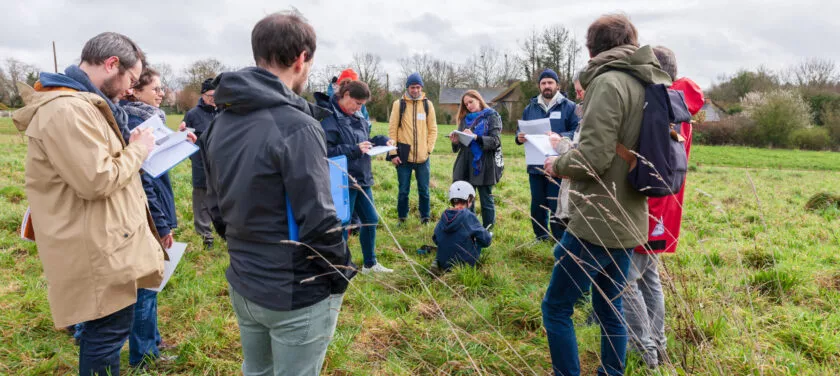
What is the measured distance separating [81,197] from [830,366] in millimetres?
4124

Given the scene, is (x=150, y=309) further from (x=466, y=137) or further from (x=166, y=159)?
(x=466, y=137)

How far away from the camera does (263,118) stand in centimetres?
166

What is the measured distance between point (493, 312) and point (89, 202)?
2.80m

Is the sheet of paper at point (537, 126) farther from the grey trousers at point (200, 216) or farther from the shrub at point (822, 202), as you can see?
the shrub at point (822, 202)

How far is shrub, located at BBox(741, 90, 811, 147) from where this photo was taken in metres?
30.0

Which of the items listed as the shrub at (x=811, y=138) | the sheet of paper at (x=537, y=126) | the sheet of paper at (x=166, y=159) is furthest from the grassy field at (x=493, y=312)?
the shrub at (x=811, y=138)

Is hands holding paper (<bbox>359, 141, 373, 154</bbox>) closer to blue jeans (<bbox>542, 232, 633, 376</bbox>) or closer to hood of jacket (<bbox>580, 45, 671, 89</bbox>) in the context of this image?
blue jeans (<bbox>542, 232, 633, 376</bbox>)

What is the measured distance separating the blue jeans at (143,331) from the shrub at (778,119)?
121 ft

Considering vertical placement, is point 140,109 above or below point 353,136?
above

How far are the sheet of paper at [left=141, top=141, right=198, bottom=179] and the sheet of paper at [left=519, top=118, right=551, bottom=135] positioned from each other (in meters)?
2.91

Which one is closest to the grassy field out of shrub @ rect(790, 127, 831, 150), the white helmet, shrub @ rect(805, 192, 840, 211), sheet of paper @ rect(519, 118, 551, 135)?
the white helmet

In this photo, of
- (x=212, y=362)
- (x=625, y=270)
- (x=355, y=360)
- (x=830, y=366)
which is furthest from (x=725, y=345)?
(x=212, y=362)

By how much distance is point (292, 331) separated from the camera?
1.74 m

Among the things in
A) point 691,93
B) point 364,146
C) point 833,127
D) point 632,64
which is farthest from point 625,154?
point 833,127
